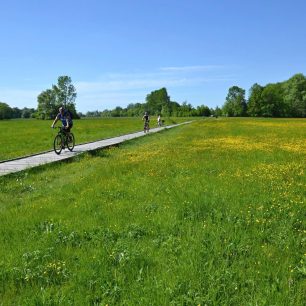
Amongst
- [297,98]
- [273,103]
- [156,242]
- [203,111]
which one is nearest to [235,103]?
[203,111]

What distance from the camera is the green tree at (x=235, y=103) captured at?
173750mm

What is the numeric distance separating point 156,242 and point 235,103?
18156 centimetres

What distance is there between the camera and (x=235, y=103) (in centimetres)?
18112

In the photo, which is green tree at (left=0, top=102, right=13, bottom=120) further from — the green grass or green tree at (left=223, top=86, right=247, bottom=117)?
the green grass

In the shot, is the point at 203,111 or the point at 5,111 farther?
the point at 203,111

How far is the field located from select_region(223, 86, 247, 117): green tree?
16852 cm

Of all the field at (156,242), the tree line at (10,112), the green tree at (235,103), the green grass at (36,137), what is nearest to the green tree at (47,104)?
the tree line at (10,112)

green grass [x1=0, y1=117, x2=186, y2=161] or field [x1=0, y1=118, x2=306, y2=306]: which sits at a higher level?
field [x1=0, y1=118, x2=306, y2=306]

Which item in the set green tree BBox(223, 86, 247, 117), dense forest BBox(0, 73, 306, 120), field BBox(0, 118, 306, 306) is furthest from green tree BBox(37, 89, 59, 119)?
field BBox(0, 118, 306, 306)

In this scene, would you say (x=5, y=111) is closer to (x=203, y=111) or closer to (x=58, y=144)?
(x=203, y=111)

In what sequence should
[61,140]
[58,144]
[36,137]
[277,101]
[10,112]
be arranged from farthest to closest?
1. [10,112]
2. [277,101]
3. [36,137]
4. [61,140]
5. [58,144]

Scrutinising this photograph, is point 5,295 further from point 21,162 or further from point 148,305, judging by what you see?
point 21,162

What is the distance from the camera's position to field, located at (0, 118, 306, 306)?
160 inches

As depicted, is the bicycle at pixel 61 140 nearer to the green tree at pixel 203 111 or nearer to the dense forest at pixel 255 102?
the dense forest at pixel 255 102
